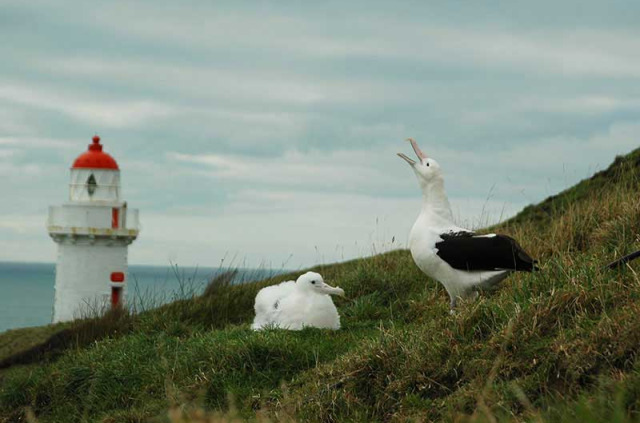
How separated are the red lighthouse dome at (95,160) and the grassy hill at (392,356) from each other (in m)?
18.4

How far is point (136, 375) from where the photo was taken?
33.1 feet

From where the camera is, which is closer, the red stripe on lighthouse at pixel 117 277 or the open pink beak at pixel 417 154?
the open pink beak at pixel 417 154

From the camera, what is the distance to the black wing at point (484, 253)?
9508 millimetres

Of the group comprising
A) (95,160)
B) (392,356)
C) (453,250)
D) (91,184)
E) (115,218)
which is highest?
(95,160)

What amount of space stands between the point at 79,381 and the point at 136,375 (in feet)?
3.27

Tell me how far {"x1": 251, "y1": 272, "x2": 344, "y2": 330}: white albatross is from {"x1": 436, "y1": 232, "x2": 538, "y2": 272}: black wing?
1.53m

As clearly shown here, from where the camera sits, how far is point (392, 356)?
794cm

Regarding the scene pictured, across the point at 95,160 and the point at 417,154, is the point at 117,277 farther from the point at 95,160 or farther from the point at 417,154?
the point at 417,154

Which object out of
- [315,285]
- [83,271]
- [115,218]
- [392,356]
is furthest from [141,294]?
[115,218]

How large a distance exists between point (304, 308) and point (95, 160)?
74.9ft

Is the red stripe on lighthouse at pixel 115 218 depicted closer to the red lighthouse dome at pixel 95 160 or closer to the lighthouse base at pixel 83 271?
the lighthouse base at pixel 83 271

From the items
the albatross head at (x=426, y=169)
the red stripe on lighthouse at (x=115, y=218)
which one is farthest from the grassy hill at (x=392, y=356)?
the red stripe on lighthouse at (x=115, y=218)

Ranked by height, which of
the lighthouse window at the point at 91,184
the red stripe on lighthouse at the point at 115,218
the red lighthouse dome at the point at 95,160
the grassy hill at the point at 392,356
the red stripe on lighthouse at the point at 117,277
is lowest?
the grassy hill at the point at 392,356

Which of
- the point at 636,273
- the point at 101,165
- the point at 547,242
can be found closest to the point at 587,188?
the point at 547,242
